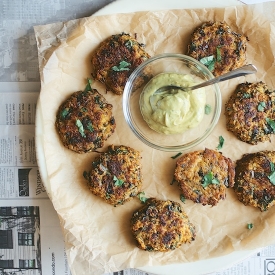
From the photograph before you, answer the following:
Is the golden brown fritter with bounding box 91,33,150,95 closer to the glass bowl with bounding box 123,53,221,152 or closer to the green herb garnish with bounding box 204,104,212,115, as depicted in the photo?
the glass bowl with bounding box 123,53,221,152

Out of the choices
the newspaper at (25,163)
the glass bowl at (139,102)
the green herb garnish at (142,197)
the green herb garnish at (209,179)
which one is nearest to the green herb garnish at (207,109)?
the glass bowl at (139,102)

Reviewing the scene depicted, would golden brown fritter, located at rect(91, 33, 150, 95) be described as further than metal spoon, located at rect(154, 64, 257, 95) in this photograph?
Yes

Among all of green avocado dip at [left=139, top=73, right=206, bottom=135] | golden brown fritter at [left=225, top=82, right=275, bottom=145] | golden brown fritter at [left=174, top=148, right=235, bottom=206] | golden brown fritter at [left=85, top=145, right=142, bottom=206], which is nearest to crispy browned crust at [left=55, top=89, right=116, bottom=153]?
golden brown fritter at [left=85, top=145, right=142, bottom=206]

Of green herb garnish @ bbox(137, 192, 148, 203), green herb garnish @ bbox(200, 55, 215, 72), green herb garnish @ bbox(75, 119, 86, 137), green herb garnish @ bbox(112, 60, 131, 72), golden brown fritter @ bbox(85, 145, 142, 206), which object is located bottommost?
green herb garnish @ bbox(137, 192, 148, 203)

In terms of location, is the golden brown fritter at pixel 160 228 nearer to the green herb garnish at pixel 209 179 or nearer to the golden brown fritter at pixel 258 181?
the green herb garnish at pixel 209 179

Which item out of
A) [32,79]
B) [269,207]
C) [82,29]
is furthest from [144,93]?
[269,207]

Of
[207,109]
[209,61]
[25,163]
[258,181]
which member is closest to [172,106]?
[207,109]

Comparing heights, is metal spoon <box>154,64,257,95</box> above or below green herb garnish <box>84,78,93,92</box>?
above
